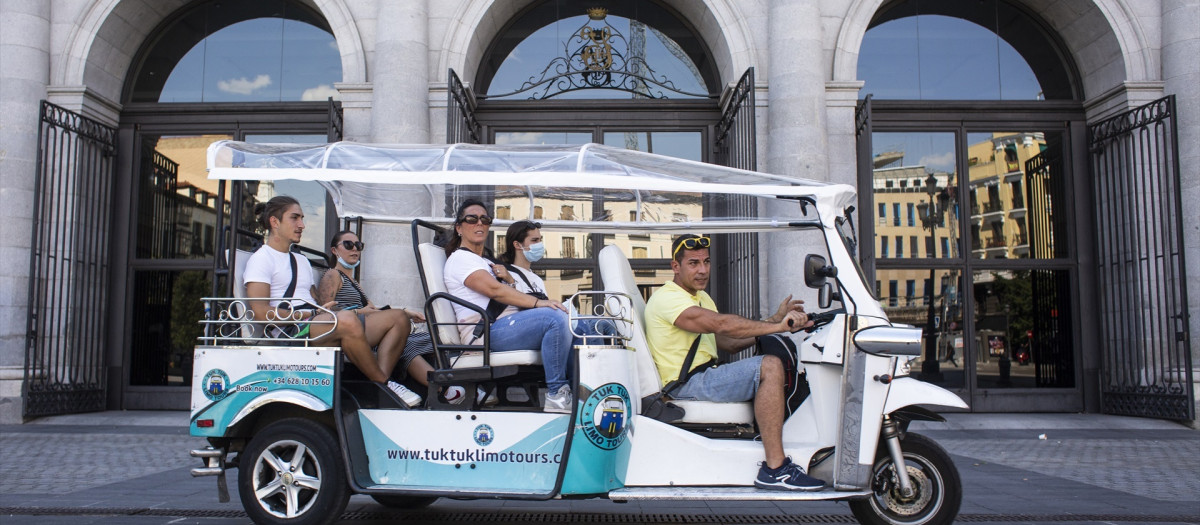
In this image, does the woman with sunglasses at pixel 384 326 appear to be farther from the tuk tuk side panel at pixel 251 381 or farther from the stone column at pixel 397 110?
the stone column at pixel 397 110

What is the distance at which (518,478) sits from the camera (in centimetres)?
468

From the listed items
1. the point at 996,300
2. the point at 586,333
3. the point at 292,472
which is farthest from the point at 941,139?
the point at 292,472

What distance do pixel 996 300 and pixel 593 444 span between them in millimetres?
8617

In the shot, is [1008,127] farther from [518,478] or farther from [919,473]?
[518,478]

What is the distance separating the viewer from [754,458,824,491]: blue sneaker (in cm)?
455

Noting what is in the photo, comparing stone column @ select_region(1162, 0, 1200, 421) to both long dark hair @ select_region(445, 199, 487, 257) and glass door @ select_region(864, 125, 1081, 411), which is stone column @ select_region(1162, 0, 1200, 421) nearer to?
glass door @ select_region(864, 125, 1081, 411)

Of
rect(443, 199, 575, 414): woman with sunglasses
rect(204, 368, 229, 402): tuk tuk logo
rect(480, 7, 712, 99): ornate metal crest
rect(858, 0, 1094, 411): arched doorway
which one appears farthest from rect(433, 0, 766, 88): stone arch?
Result: rect(204, 368, 229, 402): tuk tuk logo

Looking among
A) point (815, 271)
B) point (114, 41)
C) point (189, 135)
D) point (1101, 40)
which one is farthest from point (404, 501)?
point (1101, 40)

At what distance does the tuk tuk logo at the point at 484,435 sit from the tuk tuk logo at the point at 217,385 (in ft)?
4.80

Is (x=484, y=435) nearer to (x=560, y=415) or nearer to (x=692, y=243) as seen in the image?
(x=560, y=415)

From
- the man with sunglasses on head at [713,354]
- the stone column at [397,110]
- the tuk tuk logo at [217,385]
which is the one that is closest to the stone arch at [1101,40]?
the stone column at [397,110]

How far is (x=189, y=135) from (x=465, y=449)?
9.14 m

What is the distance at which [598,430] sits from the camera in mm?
4578

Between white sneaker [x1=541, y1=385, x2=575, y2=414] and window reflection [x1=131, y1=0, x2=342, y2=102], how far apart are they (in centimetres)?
869
